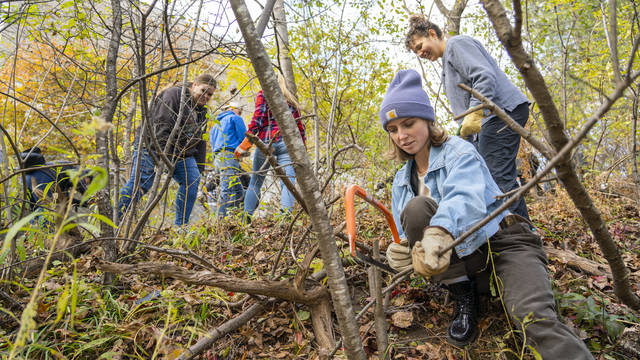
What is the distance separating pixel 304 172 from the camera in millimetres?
1272

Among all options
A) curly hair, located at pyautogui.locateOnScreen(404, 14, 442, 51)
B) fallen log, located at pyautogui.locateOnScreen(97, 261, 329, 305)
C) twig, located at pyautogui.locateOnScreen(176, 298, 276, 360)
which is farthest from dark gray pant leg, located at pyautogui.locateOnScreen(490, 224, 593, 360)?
curly hair, located at pyautogui.locateOnScreen(404, 14, 442, 51)

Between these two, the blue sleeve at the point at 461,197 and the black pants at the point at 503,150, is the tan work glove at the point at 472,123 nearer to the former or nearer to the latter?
the black pants at the point at 503,150

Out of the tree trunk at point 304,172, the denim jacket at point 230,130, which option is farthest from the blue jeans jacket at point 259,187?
the tree trunk at point 304,172

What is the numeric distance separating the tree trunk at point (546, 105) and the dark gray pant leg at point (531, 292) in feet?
1.10

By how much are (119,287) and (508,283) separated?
2.26 m

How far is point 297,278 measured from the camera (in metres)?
2.01

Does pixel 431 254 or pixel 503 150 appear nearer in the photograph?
pixel 431 254

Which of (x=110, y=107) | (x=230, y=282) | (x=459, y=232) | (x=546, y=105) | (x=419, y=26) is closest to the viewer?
(x=546, y=105)

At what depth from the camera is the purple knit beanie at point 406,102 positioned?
6.48ft

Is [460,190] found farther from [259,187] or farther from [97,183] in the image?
[259,187]

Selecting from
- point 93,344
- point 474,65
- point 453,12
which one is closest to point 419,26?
point 474,65

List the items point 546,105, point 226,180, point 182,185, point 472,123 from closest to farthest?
point 546,105
point 472,123
point 226,180
point 182,185

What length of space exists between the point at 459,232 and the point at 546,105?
75 centimetres

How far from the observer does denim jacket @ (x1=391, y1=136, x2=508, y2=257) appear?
63.6 inches
